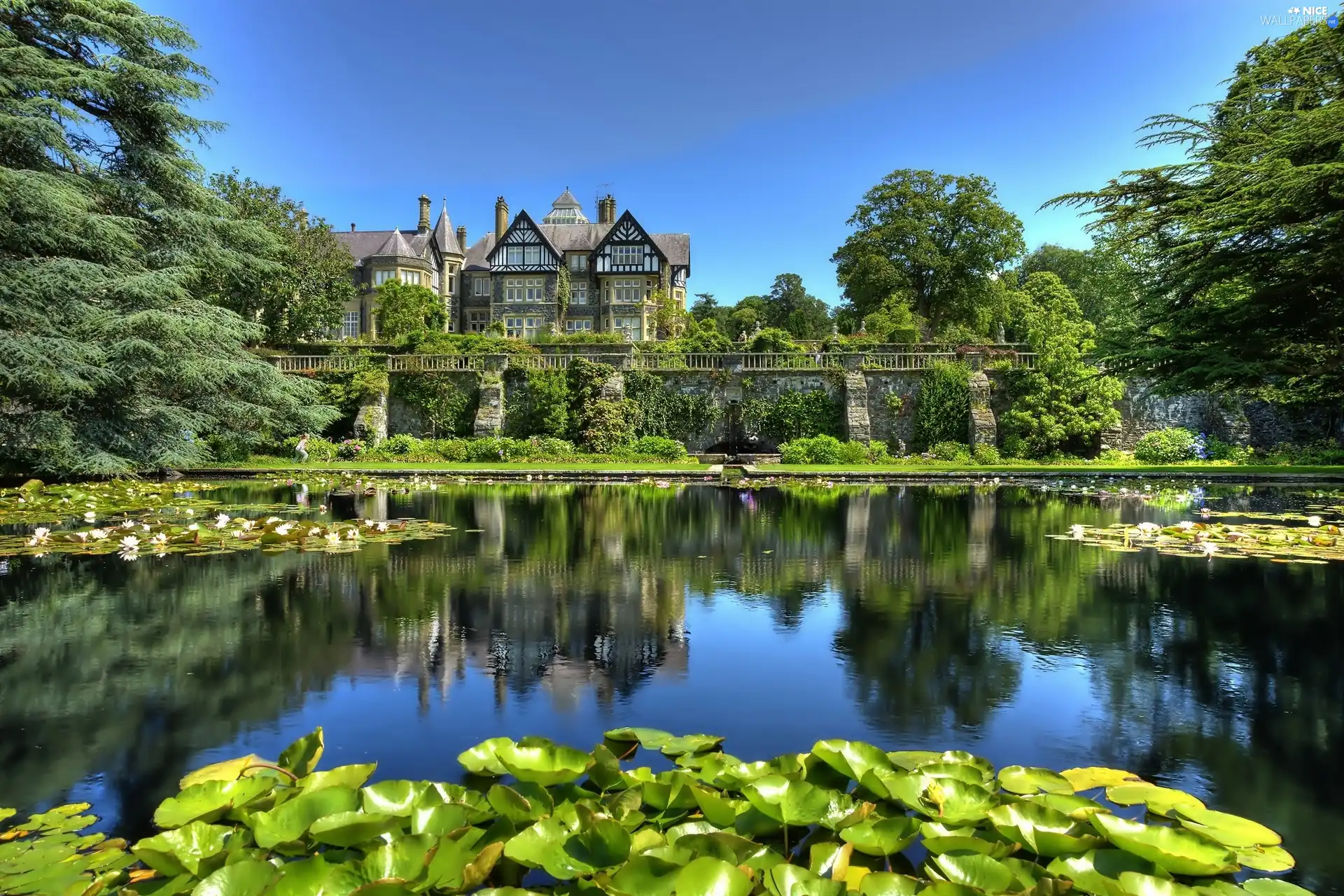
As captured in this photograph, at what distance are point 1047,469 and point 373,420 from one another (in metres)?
20.9

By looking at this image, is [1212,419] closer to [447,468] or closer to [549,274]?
[447,468]

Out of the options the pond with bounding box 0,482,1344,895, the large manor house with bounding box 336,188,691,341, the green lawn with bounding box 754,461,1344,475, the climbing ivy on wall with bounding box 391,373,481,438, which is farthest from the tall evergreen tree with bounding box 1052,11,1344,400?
the large manor house with bounding box 336,188,691,341

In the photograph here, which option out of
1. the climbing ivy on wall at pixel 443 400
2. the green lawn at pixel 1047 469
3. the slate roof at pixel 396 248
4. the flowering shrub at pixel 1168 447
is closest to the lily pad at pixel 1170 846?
the green lawn at pixel 1047 469

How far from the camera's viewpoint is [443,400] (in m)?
27.8

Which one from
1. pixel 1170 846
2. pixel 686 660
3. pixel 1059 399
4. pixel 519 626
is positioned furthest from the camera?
pixel 1059 399

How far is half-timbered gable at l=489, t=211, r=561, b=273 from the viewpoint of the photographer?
55.1 metres

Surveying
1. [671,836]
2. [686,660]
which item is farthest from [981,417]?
[671,836]

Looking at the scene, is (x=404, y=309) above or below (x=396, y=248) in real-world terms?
below

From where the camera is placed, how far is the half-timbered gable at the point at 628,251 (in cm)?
5444

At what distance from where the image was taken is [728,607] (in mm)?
6293

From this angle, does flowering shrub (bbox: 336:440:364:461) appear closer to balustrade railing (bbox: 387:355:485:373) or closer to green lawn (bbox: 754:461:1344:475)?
balustrade railing (bbox: 387:355:485:373)

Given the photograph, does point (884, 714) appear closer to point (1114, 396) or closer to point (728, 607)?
point (728, 607)

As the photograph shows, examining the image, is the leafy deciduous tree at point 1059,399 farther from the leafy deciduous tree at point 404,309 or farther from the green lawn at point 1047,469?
the leafy deciduous tree at point 404,309

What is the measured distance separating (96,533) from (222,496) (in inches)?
263
